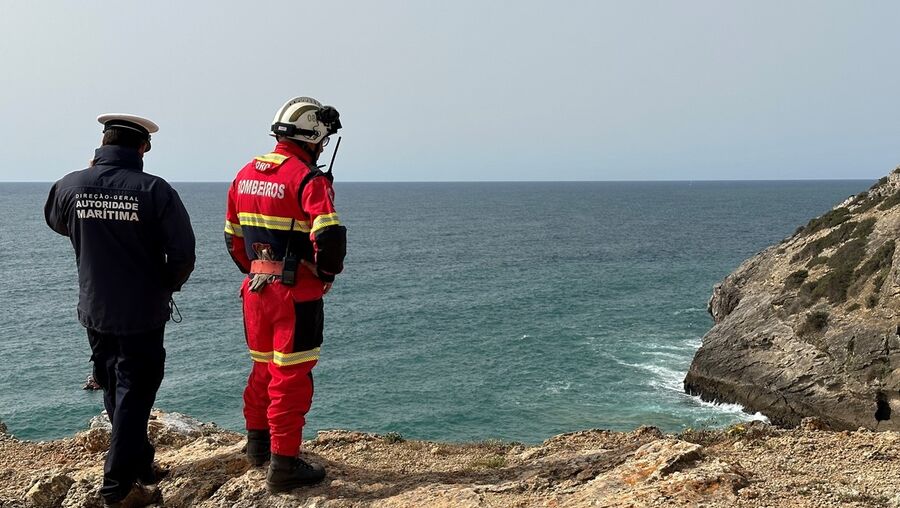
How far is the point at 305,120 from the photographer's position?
18.9 ft

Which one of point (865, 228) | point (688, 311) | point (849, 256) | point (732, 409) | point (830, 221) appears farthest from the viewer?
point (688, 311)

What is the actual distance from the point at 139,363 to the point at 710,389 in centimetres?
2962

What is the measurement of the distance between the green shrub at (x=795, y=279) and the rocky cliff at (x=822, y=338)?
0.07 meters

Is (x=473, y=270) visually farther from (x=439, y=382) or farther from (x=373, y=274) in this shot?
(x=439, y=382)

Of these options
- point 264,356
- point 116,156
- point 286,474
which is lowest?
point 286,474

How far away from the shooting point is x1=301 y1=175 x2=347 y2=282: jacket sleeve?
519 cm

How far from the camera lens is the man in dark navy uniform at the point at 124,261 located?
543 centimetres

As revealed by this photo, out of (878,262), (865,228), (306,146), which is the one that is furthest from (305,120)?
(865,228)

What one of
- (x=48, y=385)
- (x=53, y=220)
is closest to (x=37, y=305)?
(x=48, y=385)

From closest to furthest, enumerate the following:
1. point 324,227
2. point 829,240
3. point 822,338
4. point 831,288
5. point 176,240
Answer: point 324,227
point 176,240
point 822,338
point 831,288
point 829,240

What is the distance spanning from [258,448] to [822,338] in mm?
28033

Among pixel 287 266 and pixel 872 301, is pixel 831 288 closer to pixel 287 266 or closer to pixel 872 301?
pixel 872 301

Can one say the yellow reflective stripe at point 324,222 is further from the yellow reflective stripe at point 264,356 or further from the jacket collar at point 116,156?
the jacket collar at point 116,156

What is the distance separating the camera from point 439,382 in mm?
34531
